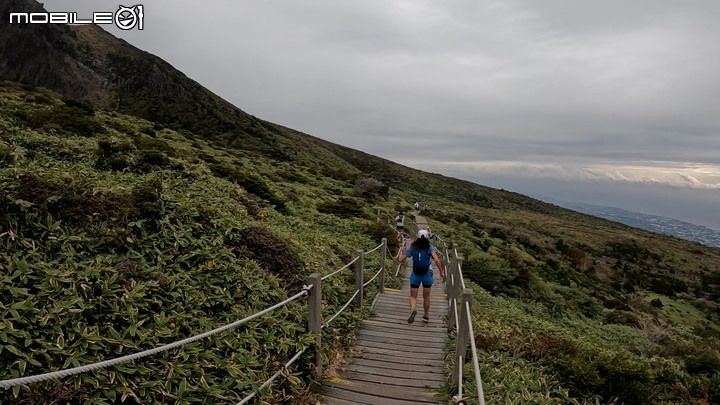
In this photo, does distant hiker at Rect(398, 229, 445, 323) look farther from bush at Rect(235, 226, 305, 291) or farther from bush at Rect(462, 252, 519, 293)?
bush at Rect(462, 252, 519, 293)

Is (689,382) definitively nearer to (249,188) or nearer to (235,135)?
(249,188)

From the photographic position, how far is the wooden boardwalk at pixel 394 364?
5.82 metres

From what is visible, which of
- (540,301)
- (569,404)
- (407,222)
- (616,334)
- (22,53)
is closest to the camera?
(569,404)

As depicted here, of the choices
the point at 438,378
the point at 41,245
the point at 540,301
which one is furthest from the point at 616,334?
the point at 41,245

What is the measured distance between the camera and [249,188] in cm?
1789

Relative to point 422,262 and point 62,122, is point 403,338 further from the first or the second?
point 62,122

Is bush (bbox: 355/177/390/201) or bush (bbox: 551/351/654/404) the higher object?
bush (bbox: 355/177/390/201)

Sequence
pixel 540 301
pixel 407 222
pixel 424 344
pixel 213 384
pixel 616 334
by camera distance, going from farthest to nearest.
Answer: pixel 407 222 → pixel 540 301 → pixel 616 334 → pixel 424 344 → pixel 213 384

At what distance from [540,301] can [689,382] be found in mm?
8696

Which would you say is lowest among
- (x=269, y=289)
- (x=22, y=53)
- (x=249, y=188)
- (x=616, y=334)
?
(x=616, y=334)

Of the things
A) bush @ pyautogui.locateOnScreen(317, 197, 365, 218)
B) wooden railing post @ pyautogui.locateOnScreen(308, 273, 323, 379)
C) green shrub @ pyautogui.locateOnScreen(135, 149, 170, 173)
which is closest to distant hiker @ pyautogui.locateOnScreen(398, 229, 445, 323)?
wooden railing post @ pyautogui.locateOnScreen(308, 273, 323, 379)

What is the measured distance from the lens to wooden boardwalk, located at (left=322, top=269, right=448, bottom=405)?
229 inches

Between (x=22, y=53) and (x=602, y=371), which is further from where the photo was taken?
(x=22, y=53)

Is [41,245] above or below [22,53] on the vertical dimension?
below
